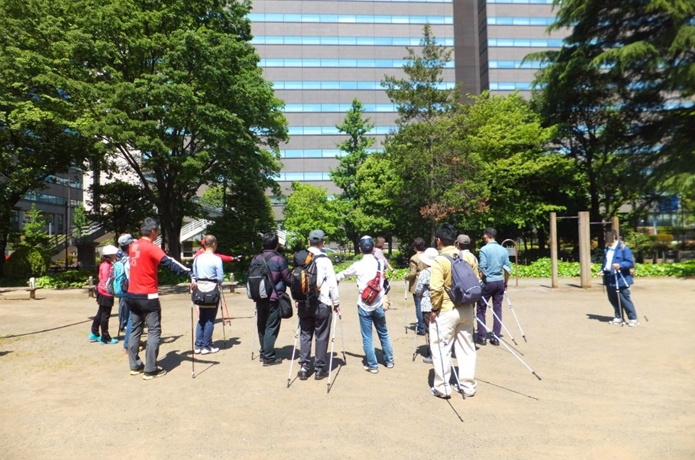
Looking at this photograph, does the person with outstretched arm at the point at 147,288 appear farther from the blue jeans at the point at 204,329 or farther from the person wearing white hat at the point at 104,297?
the person wearing white hat at the point at 104,297

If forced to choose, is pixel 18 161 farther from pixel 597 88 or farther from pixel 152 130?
pixel 597 88

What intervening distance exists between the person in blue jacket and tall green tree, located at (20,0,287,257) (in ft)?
43.8

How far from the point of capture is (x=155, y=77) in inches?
588

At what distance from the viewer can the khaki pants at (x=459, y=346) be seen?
15.8ft

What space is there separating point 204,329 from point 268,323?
1708mm

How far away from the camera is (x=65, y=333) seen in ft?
29.2

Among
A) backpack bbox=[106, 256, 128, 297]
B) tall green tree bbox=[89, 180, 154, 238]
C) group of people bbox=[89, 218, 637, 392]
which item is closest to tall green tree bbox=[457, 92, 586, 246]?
group of people bbox=[89, 218, 637, 392]

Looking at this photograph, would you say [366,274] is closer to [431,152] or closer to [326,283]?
[326,283]

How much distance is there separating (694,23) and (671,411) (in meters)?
23.1

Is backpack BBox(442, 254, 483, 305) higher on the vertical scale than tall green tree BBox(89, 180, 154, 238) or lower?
lower

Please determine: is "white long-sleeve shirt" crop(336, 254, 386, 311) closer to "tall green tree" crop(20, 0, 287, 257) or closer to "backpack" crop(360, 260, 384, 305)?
"backpack" crop(360, 260, 384, 305)

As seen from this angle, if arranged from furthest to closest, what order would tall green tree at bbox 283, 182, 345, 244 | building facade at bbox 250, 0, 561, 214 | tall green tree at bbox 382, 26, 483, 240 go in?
building facade at bbox 250, 0, 561, 214
tall green tree at bbox 283, 182, 345, 244
tall green tree at bbox 382, 26, 483, 240

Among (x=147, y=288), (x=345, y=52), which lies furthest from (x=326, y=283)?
(x=345, y=52)

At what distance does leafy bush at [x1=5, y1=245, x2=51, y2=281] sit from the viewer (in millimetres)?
19922
